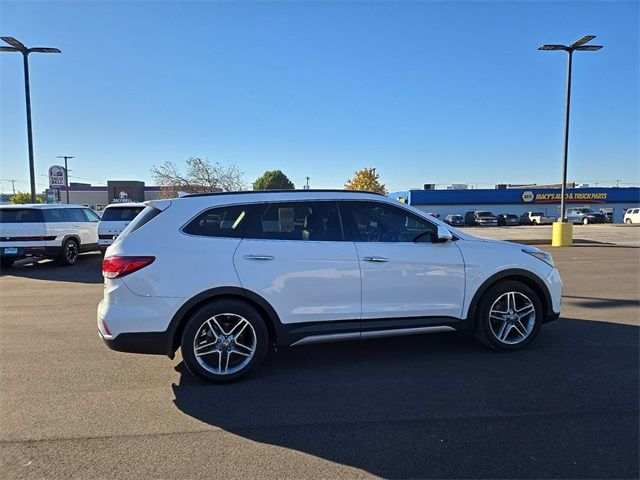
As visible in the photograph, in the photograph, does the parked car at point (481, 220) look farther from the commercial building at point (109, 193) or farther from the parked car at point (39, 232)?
the parked car at point (39, 232)

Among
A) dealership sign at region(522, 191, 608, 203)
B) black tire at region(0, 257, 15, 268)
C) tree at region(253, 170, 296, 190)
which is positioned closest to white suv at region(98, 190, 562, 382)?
black tire at region(0, 257, 15, 268)

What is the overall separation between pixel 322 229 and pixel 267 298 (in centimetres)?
88

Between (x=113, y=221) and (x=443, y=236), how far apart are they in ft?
36.9

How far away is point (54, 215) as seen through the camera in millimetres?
12289

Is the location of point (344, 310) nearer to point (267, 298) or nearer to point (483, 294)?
point (267, 298)

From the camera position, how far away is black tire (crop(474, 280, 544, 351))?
15.8 ft

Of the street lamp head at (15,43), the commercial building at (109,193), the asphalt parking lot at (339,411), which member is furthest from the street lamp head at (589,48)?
the commercial building at (109,193)

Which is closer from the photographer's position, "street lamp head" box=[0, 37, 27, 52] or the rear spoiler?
the rear spoiler

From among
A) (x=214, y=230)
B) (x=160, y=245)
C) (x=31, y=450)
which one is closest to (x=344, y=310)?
(x=214, y=230)

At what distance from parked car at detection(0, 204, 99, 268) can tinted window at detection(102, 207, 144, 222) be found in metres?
0.82

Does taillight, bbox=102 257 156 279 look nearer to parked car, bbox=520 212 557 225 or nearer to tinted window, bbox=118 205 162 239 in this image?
tinted window, bbox=118 205 162 239

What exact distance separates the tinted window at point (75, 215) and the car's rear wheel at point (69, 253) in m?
0.65

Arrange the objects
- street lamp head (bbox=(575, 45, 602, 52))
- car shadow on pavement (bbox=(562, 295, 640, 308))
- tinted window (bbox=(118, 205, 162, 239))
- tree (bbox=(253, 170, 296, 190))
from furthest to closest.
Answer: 1. tree (bbox=(253, 170, 296, 190))
2. street lamp head (bbox=(575, 45, 602, 52))
3. car shadow on pavement (bbox=(562, 295, 640, 308))
4. tinted window (bbox=(118, 205, 162, 239))

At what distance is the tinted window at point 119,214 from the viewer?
43.3 feet
